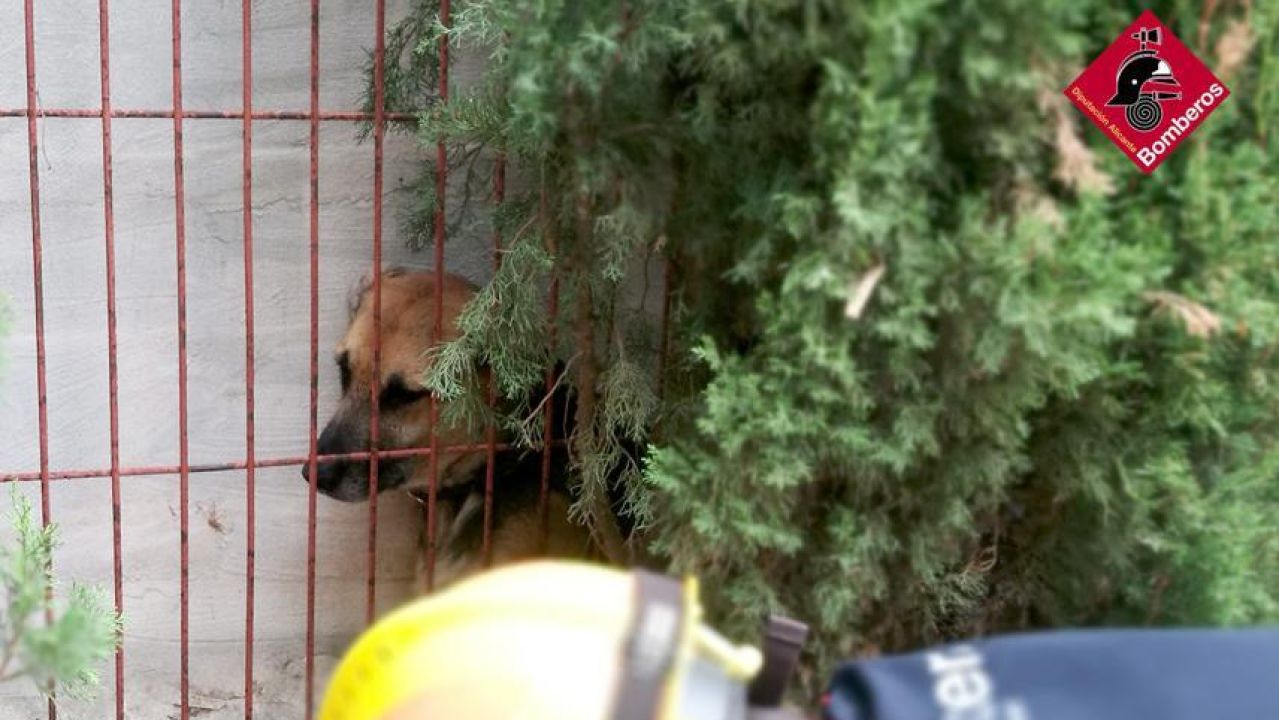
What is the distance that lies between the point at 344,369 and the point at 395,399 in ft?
0.63

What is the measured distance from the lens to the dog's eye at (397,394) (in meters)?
2.62

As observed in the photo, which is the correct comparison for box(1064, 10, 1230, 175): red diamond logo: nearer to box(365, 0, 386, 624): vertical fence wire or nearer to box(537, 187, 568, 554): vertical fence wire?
box(537, 187, 568, 554): vertical fence wire

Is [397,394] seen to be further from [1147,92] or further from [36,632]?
[1147,92]

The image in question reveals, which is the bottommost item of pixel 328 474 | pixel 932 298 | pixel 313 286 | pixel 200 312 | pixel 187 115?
pixel 328 474

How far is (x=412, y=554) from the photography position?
9.62ft

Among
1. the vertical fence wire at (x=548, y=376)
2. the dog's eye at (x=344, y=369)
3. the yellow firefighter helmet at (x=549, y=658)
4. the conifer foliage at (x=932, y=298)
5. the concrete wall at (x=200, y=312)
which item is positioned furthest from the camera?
the dog's eye at (x=344, y=369)

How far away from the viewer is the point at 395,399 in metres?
2.64

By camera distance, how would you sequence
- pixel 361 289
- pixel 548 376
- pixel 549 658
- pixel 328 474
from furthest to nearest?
pixel 361 289 < pixel 328 474 < pixel 548 376 < pixel 549 658

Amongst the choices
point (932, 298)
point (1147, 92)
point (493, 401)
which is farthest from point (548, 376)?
point (1147, 92)

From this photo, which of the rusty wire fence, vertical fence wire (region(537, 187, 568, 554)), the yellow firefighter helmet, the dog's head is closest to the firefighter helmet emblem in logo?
the yellow firefighter helmet

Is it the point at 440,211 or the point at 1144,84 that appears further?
the point at 440,211

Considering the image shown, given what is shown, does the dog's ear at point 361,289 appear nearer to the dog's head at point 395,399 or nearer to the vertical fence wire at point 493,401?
the dog's head at point 395,399

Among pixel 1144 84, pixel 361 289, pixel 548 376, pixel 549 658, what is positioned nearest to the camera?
pixel 549 658

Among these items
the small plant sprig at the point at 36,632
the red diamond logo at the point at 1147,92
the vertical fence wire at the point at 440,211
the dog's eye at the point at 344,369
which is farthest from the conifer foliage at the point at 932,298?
the dog's eye at the point at 344,369
